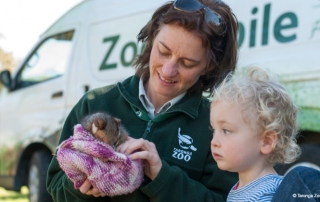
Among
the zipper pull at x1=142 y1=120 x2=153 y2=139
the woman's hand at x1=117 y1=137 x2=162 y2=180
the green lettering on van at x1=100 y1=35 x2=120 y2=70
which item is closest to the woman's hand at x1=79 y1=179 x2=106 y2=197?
the woman's hand at x1=117 y1=137 x2=162 y2=180

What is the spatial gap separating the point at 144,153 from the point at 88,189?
253mm

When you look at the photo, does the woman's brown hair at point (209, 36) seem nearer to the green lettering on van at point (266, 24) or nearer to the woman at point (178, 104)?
the woman at point (178, 104)

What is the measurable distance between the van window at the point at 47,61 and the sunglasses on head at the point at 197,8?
473cm

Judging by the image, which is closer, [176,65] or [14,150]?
[176,65]

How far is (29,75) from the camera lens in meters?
7.84

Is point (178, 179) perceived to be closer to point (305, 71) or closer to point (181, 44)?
point (181, 44)

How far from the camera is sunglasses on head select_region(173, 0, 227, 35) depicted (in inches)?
103

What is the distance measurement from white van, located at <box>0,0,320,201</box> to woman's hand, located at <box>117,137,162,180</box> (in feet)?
7.99

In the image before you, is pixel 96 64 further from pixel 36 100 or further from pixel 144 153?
pixel 144 153

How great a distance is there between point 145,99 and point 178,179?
448 mm

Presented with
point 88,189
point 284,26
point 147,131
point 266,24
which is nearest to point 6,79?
point 266,24

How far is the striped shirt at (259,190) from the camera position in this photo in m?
2.17

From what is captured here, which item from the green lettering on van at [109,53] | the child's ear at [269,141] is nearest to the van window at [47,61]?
the green lettering on van at [109,53]

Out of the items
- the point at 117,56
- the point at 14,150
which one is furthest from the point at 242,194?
the point at 14,150
